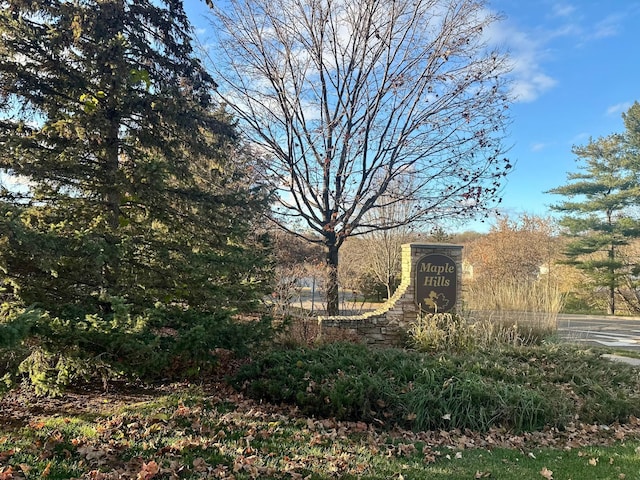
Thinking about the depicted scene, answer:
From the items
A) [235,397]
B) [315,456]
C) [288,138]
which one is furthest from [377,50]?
[315,456]

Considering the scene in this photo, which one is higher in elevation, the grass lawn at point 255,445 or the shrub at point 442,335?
the shrub at point 442,335

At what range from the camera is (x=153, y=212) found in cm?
564

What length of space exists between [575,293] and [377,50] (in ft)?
61.7

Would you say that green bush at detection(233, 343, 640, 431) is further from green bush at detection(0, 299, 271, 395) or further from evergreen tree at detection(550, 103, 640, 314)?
evergreen tree at detection(550, 103, 640, 314)

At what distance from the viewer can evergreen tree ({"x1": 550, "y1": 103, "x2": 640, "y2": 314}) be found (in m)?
19.3

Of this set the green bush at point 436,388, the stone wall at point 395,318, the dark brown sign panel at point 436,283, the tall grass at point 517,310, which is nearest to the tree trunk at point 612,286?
the tall grass at point 517,310

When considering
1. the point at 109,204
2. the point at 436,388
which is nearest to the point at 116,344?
the point at 109,204

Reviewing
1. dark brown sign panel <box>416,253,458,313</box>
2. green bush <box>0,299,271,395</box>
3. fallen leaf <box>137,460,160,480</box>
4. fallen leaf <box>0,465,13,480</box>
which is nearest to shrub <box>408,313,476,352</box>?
dark brown sign panel <box>416,253,458,313</box>

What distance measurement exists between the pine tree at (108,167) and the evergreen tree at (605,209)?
19.8 metres

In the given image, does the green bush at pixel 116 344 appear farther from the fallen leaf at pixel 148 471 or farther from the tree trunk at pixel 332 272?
the tree trunk at pixel 332 272

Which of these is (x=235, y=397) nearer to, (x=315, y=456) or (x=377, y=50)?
(x=315, y=456)

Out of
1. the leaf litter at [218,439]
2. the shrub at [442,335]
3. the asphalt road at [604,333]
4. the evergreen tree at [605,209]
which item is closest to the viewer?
the leaf litter at [218,439]

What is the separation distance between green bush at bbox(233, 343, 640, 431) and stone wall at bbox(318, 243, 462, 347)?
205 cm

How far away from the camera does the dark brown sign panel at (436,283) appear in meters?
8.34
